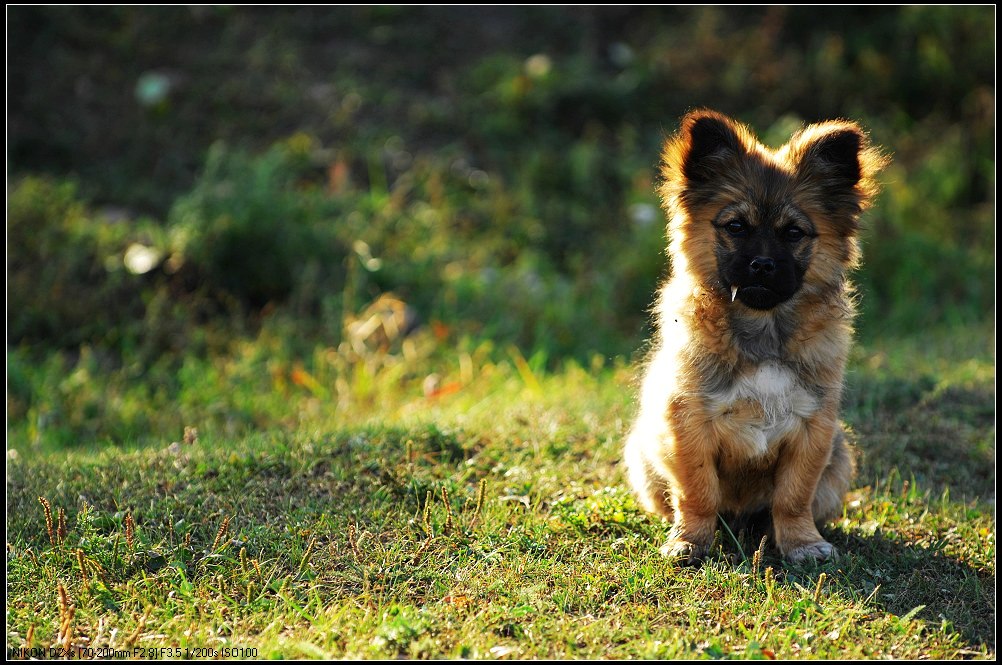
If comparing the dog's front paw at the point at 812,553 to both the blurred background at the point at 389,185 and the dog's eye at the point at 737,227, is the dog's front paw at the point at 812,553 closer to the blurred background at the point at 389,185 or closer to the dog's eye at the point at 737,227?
the dog's eye at the point at 737,227

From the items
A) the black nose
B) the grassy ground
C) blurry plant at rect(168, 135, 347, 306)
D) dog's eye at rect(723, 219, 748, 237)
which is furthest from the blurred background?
the black nose

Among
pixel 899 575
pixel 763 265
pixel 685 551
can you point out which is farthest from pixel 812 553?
pixel 763 265

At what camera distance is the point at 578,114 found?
11062 millimetres

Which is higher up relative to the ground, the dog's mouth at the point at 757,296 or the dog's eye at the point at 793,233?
the dog's eye at the point at 793,233

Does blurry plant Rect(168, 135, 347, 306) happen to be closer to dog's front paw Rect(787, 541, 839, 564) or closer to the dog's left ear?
the dog's left ear

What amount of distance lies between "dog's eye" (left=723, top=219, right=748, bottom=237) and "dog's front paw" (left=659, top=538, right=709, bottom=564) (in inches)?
52.6

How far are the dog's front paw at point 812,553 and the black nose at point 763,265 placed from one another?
3.98 feet

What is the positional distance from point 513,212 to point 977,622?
6834 mm

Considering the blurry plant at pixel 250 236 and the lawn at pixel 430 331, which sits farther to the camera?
the blurry plant at pixel 250 236

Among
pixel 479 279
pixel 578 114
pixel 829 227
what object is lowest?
pixel 479 279

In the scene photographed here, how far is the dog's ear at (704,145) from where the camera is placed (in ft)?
13.6

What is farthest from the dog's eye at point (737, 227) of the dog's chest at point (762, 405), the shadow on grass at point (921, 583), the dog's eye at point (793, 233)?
the shadow on grass at point (921, 583)

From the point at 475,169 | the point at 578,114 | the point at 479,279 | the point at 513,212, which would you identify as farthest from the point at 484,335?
the point at 578,114

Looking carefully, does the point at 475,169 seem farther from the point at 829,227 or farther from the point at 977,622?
the point at 977,622
